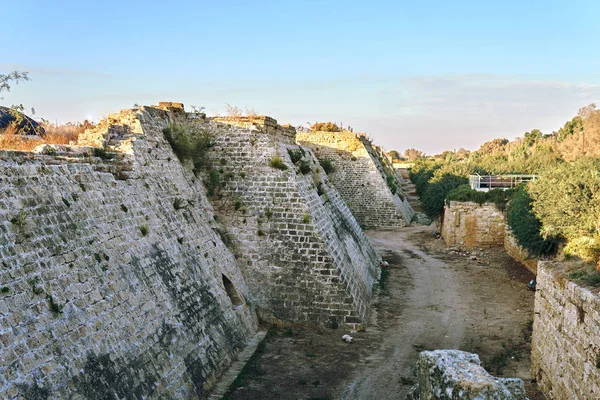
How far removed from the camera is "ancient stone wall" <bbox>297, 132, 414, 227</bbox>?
29.8 meters

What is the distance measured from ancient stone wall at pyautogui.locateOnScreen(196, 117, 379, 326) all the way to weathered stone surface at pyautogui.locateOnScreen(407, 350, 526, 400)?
518 centimetres

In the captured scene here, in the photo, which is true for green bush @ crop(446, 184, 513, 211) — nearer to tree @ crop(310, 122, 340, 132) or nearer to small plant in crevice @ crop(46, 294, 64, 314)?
tree @ crop(310, 122, 340, 132)

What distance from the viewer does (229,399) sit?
8094mm

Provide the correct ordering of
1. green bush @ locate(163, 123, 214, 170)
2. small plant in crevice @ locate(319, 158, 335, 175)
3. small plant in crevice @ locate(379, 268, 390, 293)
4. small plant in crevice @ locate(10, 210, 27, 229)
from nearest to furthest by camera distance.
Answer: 1. small plant in crevice @ locate(10, 210, 27, 229)
2. green bush @ locate(163, 123, 214, 170)
3. small plant in crevice @ locate(379, 268, 390, 293)
4. small plant in crevice @ locate(319, 158, 335, 175)

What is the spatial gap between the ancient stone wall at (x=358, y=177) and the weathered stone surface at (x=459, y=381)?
2348 centimetres

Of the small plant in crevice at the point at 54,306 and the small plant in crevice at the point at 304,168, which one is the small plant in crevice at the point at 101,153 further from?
the small plant in crevice at the point at 304,168

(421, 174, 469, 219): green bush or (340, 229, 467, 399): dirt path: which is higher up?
(421, 174, 469, 219): green bush

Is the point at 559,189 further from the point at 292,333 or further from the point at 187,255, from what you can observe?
the point at 187,255

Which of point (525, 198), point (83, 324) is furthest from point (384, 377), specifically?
point (525, 198)

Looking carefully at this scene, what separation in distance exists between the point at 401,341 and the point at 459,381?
5715mm

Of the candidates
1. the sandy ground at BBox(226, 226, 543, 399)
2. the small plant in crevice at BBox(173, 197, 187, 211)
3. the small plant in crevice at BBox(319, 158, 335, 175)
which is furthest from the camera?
the small plant in crevice at BBox(319, 158, 335, 175)

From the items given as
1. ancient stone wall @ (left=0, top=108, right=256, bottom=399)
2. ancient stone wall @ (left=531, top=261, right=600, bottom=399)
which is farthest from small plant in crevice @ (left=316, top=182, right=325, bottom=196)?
ancient stone wall @ (left=531, top=261, right=600, bottom=399)

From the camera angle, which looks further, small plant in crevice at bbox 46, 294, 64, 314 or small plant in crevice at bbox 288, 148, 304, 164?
small plant in crevice at bbox 288, 148, 304, 164

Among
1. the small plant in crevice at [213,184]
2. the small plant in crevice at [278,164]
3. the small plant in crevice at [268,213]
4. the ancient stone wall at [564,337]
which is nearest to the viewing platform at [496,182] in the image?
the small plant in crevice at [278,164]
